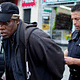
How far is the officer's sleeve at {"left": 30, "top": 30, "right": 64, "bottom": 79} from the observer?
147 centimetres

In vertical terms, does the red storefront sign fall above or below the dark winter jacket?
above

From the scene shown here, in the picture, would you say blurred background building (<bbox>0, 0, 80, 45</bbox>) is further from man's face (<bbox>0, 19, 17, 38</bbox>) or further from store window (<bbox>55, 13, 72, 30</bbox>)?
man's face (<bbox>0, 19, 17, 38</bbox>)

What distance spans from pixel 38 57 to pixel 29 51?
112 millimetres

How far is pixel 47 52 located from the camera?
1.50m

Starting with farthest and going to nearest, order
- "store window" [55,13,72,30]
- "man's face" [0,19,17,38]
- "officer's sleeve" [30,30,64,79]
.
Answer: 1. "store window" [55,13,72,30]
2. "man's face" [0,19,17,38]
3. "officer's sleeve" [30,30,64,79]

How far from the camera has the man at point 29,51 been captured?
1479 mm

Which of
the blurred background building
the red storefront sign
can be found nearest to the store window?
the blurred background building

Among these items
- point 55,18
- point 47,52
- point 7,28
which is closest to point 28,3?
point 55,18

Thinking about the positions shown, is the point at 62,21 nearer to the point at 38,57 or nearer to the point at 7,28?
the point at 7,28

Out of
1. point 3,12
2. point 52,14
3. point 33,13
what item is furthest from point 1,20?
point 33,13

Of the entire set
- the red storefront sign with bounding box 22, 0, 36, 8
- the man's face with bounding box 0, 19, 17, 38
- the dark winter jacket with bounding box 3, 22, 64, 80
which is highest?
the red storefront sign with bounding box 22, 0, 36, 8

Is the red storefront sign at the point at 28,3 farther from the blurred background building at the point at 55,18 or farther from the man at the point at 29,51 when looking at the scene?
the man at the point at 29,51

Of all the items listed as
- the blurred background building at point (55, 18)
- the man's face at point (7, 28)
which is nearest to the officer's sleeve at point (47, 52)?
the man's face at point (7, 28)

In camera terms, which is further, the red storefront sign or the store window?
the red storefront sign
